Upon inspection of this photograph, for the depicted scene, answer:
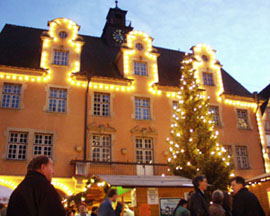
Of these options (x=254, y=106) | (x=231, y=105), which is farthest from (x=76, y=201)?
(x=254, y=106)

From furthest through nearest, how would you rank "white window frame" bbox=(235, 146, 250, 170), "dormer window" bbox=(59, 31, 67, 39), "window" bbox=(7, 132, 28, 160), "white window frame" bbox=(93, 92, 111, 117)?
"white window frame" bbox=(235, 146, 250, 170)
"dormer window" bbox=(59, 31, 67, 39)
"white window frame" bbox=(93, 92, 111, 117)
"window" bbox=(7, 132, 28, 160)

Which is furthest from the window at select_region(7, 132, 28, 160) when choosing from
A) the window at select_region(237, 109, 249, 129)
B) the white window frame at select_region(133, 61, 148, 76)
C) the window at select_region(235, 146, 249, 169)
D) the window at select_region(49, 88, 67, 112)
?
the window at select_region(237, 109, 249, 129)

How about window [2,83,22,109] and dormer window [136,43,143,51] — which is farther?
dormer window [136,43,143,51]

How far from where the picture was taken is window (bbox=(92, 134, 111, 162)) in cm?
1864

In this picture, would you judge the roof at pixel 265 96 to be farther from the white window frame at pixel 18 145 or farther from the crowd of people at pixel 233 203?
the crowd of people at pixel 233 203

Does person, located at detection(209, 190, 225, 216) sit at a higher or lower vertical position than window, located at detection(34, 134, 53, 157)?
lower

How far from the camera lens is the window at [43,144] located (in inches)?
693

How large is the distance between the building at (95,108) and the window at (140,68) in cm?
7

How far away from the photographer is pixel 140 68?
71.8 ft

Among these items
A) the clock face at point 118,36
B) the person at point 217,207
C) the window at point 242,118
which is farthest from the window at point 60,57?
the person at point 217,207

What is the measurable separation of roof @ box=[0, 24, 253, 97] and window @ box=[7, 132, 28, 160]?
4.19 m

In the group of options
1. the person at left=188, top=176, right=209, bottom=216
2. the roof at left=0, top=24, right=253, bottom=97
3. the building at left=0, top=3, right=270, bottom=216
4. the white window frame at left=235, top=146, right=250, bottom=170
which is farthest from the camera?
the white window frame at left=235, top=146, right=250, bottom=170

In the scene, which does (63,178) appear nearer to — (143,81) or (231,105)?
(143,81)

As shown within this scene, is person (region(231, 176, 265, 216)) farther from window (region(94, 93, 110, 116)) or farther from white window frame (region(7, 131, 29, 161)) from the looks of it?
window (region(94, 93, 110, 116))
